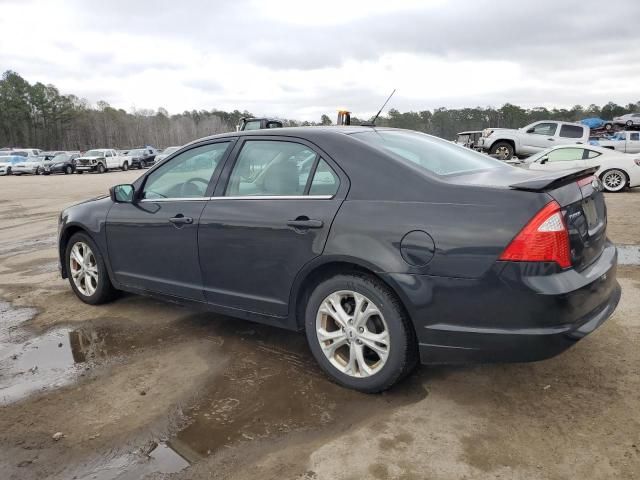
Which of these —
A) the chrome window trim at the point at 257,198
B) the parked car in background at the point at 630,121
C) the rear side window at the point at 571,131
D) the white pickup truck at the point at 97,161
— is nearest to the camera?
the chrome window trim at the point at 257,198

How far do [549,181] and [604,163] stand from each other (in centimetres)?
1297

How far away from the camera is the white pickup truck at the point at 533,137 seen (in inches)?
806

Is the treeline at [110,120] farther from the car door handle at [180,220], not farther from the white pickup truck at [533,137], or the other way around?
the car door handle at [180,220]

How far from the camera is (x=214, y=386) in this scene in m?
3.39

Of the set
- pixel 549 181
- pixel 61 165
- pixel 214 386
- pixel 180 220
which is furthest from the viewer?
pixel 61 165

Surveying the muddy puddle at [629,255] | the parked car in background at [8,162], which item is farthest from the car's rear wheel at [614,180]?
the parked car in background at [8,162]

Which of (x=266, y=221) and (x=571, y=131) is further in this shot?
(x=571, y=131)

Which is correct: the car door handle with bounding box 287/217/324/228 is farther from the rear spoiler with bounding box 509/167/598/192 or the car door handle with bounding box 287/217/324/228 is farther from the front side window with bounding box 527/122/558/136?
the front side window with bounding box 527/122/558/136

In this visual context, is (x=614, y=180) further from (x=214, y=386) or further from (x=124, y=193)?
(x=214, y=386)

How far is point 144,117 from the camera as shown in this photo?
139 metres

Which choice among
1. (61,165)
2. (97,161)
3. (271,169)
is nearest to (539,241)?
(271,169)

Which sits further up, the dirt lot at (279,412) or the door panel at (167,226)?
the door panel at (167,226)

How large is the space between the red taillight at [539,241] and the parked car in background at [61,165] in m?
41.2

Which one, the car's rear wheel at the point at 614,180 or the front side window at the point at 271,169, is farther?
the car's rear wheel at the point at 614,180
